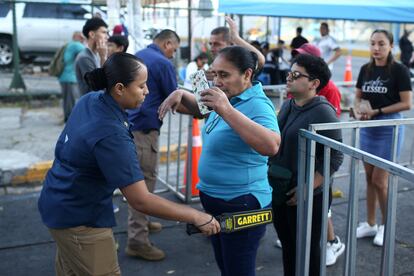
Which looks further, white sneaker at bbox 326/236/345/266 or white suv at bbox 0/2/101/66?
white suv at bbox 0/2/101/66

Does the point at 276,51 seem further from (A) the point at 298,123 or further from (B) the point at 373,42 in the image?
(A) the point at 298,123

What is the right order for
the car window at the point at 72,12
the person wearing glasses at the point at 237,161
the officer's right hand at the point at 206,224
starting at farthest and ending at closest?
the car window at the point at 72,12 → the person wearing glasses at the point at 237,161 → the officer's right hand at the point at 206,224

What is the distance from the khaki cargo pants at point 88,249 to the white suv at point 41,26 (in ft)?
40.2

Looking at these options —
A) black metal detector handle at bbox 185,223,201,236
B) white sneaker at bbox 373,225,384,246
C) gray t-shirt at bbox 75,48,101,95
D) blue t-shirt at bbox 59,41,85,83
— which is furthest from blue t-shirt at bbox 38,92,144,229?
blue t-shirt at bbox 59,41,85,83

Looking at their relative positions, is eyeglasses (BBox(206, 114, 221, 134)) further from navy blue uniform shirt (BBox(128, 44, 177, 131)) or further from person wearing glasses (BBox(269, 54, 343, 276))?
navy blue uniform shirt (BBox(128, 44, 177, 131))

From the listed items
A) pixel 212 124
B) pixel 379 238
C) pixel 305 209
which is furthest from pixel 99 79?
pixel 379 238

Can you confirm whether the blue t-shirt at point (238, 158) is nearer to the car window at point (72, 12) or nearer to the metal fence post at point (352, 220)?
the metal fence post at point (352, 220)

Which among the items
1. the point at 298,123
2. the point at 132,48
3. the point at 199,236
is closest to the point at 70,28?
the point at 132,48

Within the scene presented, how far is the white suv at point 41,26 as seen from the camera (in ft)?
46.2

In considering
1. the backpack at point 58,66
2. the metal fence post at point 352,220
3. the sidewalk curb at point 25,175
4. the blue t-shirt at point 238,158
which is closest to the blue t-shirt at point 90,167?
the blue t-shirt at point 238,158

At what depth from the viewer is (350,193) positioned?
2.50 m

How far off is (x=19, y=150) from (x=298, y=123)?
519 cm

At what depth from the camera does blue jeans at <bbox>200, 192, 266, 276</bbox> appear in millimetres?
2746

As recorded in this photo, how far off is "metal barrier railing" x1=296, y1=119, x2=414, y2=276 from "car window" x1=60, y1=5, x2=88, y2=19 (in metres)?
12.4
